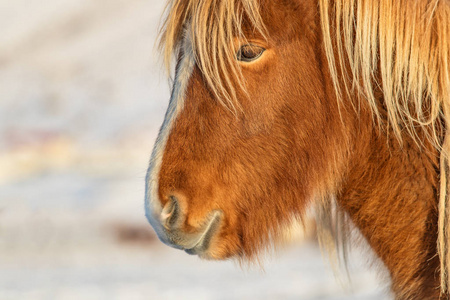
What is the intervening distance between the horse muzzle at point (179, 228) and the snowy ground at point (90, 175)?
26 centimetres

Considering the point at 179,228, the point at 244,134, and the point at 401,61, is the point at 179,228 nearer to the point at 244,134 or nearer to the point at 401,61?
the point at 244,134

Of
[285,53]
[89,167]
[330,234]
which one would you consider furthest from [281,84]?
[89,167]

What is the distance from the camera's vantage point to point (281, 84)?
1430mm

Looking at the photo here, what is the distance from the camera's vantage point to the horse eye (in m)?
1.42

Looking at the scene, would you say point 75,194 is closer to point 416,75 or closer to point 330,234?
point 330,234

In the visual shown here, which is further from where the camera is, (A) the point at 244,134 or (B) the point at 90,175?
(B) the point at 90,175

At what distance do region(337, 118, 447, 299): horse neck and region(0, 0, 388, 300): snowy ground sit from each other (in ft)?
0.78

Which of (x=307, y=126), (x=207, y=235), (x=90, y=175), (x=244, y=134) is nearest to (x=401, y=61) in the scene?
(x=307, y=126)

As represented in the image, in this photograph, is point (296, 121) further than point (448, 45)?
Yes

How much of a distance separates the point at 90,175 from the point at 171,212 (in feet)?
27.2

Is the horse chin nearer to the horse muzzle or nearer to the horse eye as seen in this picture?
the horse muzzle

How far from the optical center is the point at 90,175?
30.9 ft

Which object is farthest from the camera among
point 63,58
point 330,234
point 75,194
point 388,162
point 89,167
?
point 63,58

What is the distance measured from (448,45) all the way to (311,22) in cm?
35
